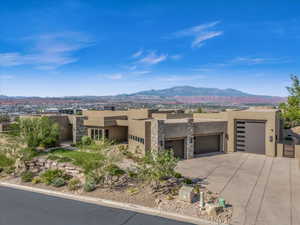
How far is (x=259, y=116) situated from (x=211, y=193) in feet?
44.1

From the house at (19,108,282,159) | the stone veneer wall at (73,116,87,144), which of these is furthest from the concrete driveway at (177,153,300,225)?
the stone veneer wall at (73,116,87,144)

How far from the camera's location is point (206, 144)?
78.1 ft

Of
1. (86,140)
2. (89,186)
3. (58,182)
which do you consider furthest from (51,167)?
(86,140)

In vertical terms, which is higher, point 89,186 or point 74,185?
point 89,186

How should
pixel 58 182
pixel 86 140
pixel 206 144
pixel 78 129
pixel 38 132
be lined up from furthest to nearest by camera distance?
1. pixel 78 129
2. pixel 86 140
3. pixel 206 144
4. pixel 38 132
5. pixel 58 182

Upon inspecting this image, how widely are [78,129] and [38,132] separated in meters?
4.69

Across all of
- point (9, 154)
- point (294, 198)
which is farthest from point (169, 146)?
point (9, 154)

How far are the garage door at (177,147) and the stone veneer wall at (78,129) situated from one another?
11.1 meters

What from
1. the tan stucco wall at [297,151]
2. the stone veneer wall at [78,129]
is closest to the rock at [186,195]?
the tan stucco wall at [297,151]

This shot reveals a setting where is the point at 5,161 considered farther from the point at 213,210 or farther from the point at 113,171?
the point at 213,210

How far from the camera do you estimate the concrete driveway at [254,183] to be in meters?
10.3

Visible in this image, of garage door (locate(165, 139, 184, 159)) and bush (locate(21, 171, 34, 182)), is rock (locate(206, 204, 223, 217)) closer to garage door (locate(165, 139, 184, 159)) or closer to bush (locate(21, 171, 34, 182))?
garage door (locate(165, 139, 184, 159))

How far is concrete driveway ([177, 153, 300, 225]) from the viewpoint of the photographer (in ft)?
33.7

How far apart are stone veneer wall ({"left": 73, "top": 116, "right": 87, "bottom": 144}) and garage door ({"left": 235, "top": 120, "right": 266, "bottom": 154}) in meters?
18.1
